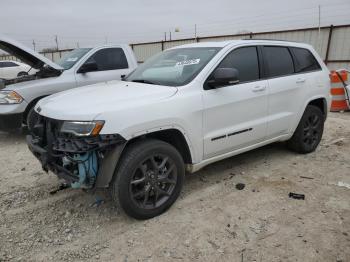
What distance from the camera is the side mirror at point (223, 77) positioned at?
11.1 feet

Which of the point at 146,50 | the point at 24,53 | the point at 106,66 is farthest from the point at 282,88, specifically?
the point at 146,50

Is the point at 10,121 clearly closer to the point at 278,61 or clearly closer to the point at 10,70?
the point at 278,61

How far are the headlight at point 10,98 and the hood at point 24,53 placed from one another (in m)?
0.66

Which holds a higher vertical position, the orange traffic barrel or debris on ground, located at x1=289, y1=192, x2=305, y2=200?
the orange traffic barrel

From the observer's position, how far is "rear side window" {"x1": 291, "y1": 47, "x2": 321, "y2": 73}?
4.71 metres

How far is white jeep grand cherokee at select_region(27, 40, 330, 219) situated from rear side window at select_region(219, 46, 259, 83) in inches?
0.5

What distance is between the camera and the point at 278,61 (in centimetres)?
443

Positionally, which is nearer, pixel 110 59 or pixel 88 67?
pixel 88 67

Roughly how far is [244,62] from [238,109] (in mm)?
650

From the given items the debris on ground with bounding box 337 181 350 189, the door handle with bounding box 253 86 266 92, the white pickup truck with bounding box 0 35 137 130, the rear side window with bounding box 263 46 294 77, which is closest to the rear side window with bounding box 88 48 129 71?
the white pickup truck with bounding box 0 35 137 130

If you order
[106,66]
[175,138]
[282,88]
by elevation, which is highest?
[106,66]

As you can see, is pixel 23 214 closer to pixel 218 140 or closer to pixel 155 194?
pixel 155 194

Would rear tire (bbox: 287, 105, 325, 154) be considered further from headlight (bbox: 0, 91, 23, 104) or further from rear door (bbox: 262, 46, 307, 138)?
headlight (bbox: 0, 91, 23, 104)

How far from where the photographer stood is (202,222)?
322 cm
